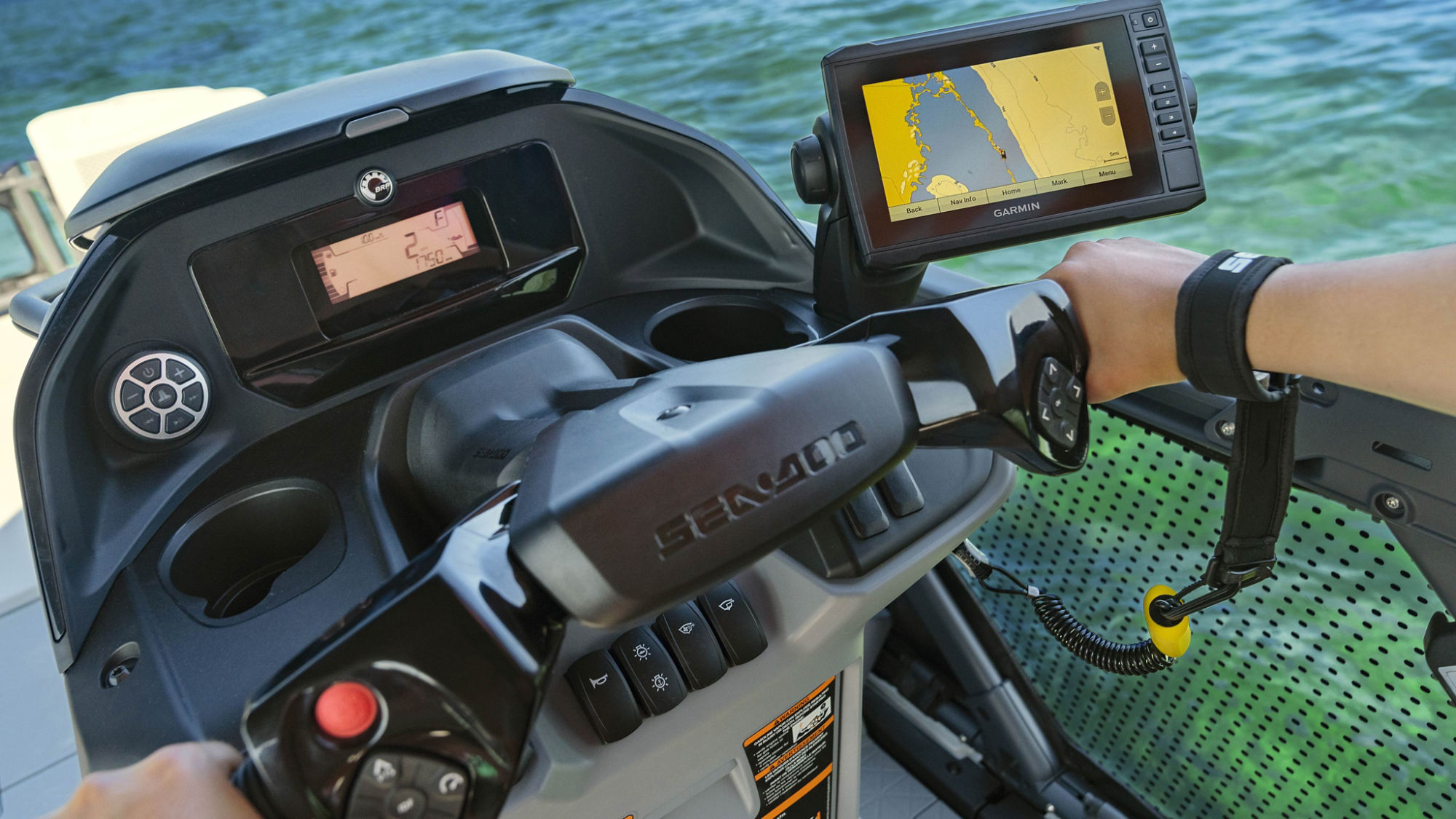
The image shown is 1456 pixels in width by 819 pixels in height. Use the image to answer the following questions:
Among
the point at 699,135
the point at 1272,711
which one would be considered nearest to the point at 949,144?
the point at 699,135

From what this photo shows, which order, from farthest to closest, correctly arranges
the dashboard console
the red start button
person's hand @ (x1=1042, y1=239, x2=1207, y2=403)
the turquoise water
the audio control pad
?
the turquoise water
the audio control pad
person's hand @ (x1=1042, y1=239, x2=1207, y2=403)
the dashboard console
the red start button

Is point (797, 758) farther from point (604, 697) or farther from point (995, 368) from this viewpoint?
point (995, 368)

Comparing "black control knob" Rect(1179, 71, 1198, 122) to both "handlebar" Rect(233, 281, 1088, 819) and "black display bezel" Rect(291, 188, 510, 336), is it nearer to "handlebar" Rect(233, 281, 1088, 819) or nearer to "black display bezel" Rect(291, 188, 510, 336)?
"handlebar" Rect(233, 281, 1088, 819)

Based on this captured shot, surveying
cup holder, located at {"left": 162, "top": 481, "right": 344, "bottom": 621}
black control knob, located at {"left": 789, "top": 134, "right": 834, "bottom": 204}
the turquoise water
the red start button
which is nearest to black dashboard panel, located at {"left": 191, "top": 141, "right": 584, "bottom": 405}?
cup holder, located at {"left": 162, "top": 481, "right": 344, "bottom": 621}

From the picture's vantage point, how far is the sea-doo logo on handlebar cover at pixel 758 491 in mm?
459

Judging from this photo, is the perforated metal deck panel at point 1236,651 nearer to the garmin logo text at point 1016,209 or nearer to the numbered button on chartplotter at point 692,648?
the garmin logo text at point 1016,209

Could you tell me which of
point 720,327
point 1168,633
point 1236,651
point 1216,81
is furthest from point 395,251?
point 1216,81

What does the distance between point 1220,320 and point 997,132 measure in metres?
0.30

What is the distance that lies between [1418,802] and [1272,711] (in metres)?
0.15

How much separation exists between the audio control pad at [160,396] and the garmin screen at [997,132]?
631 mm

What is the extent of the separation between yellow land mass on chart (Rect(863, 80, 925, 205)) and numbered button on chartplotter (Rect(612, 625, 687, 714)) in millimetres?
451

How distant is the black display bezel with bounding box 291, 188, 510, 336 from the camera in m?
0.88

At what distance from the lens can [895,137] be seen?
2.87 ft

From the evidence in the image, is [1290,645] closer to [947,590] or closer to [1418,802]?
[1418,802]
